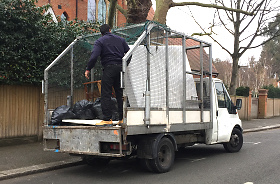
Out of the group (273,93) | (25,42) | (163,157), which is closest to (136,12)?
(25,42)

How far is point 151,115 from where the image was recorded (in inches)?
228

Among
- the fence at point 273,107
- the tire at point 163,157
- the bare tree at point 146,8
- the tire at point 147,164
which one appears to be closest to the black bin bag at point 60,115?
the tire at point 147,164

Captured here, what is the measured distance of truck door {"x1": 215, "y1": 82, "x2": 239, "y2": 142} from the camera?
8008mm

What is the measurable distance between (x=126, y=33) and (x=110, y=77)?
57.1 inches

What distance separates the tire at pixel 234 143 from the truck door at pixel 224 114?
1.03 feet

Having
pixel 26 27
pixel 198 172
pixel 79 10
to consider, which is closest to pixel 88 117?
pixel 198 172

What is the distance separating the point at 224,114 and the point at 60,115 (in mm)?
4320

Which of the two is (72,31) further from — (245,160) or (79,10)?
(79,10)

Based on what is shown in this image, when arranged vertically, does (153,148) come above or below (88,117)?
below

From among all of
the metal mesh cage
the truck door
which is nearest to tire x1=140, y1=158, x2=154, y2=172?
the metal mesh cage

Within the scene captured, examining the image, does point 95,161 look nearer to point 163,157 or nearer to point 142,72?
point 163,157

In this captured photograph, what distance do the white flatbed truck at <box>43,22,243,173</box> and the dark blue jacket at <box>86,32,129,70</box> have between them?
0.41 meters

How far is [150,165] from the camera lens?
5.99 meters

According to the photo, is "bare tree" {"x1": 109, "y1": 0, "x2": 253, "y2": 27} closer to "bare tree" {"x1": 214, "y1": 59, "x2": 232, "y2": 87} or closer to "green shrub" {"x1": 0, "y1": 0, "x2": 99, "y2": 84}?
"green shrub" {"x1": 0, "y1": 0, "x2": 99, "y2": 84}
